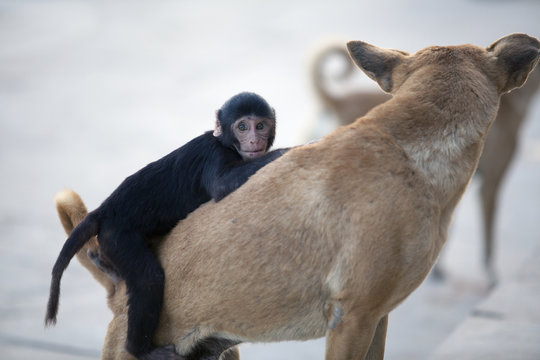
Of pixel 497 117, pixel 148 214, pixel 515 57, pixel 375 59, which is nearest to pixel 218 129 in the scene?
pixel 148 214

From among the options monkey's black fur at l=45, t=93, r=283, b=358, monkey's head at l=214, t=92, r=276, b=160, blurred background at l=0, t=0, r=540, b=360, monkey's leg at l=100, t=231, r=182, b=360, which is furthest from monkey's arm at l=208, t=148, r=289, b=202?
blurred background at l=0, t=0, r=540, b=360

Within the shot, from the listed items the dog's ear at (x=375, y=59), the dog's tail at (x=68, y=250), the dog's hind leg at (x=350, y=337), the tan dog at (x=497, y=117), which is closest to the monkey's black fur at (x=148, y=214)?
the dog's tail at (x=68, y=250)

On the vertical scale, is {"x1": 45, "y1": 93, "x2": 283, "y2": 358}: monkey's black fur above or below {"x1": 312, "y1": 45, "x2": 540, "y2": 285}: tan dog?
below

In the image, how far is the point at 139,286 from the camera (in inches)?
114

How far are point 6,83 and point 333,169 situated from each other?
11.1 meters

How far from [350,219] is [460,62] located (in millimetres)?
720

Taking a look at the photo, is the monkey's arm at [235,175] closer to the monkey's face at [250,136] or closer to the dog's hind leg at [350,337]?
the monkey's face at [250,136]

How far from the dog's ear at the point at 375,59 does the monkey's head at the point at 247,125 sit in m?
0.54

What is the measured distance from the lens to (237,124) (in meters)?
3.21

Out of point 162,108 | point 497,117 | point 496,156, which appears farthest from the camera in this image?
point 162,108

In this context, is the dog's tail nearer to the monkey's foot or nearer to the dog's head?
the monkey's foot

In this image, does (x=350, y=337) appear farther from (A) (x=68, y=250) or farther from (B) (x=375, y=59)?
(A) (x=68, y=250)

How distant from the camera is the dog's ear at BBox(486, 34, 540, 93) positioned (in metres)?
2.74

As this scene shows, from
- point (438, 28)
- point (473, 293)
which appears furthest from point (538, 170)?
point (438, 28)
